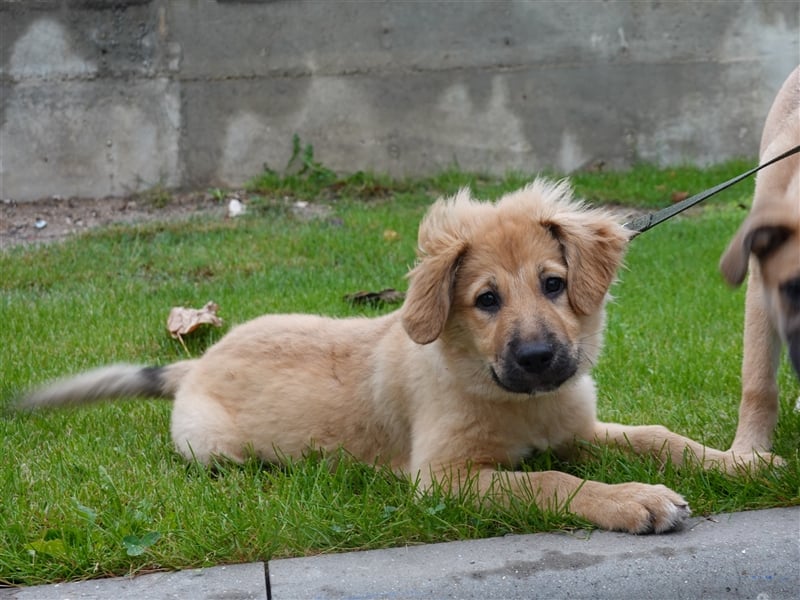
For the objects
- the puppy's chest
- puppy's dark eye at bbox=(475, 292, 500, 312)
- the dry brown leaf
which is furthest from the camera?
the dry brown leaf

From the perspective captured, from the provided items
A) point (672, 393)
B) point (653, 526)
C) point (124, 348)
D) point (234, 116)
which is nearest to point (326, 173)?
point (234, 116)

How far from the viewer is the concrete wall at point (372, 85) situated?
11.3 m

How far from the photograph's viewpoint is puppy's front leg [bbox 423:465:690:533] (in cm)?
354

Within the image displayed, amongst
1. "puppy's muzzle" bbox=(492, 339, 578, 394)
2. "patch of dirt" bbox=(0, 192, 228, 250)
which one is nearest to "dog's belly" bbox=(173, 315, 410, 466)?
"puppy's muzzle" bbox=(492, 339, 578, 394)

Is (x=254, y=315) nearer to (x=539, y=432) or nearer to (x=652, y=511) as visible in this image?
(x=539, y=432)

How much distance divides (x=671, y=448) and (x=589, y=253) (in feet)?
2.70

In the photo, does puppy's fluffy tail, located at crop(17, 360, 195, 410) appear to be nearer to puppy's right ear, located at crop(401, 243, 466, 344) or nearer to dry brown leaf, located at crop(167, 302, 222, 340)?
dry brown leaf, located at crop(167, 302, 222, 340)

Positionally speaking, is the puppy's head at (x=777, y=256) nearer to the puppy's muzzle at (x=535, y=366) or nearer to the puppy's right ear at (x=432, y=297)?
the puppy's muzzle at (x=535, y=366)

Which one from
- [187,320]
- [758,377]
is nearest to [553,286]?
[758,377]

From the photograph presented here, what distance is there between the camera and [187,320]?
6.62 metres

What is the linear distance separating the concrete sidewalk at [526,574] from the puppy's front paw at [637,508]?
0.04 metres

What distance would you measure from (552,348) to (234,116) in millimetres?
8351

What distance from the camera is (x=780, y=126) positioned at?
5.04 m

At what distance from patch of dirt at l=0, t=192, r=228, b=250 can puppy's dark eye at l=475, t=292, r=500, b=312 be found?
6.71 metres
